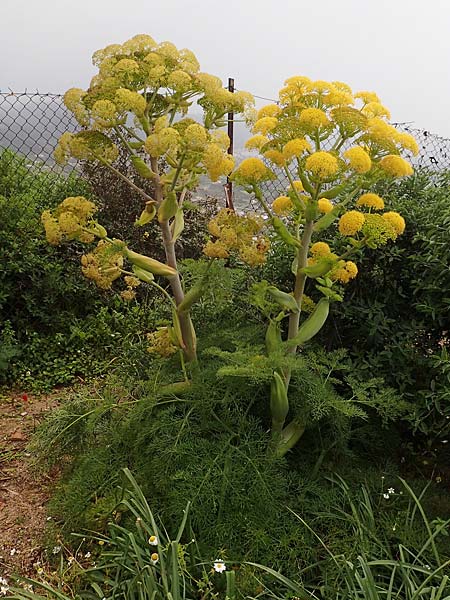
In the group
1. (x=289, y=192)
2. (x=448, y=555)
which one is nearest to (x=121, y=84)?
(x=289, y=192)

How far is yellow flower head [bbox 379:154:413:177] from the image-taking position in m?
2.14

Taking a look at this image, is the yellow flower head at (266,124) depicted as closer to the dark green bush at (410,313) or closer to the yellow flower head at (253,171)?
the yellow flower head at (253,171)

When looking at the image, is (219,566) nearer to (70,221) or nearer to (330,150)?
(70,221)

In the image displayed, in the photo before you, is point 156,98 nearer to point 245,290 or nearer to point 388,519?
point 245,290

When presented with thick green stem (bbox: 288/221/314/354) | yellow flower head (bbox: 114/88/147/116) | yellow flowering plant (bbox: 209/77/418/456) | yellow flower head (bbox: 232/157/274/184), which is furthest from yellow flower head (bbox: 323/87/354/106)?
yellow flower head (bbox: 114/88/147/116)

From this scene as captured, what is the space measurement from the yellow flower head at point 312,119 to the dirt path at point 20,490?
1.93 m

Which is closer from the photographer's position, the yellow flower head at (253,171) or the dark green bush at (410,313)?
the yellow flower head at (253,171)

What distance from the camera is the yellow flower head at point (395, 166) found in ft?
7.04

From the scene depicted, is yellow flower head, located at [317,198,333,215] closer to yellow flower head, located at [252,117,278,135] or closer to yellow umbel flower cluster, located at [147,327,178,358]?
yellow flower head, located at [252,117,278,135]

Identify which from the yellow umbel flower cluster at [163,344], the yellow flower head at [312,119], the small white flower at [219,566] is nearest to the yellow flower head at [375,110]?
the yellow flower head at [312,119]

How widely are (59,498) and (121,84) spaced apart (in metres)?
1.74

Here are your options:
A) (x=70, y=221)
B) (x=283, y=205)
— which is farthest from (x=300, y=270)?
(x=70, y=221)

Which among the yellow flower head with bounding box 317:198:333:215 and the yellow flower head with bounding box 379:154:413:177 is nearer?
the yellow flower head with bounding box 379:154:413:177

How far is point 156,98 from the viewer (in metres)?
2.44
